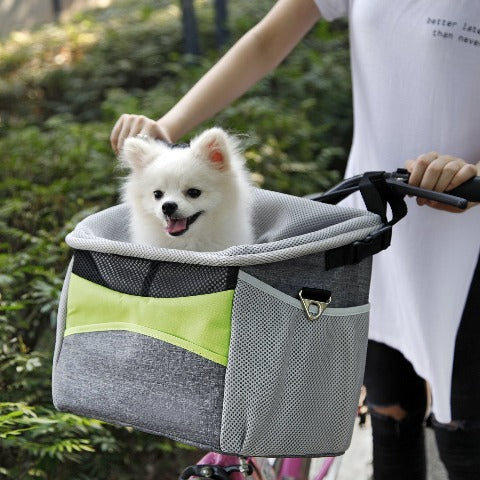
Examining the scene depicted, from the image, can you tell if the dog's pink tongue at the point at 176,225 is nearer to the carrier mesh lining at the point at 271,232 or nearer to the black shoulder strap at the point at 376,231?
the carrier mesh lining at the point at 271,232

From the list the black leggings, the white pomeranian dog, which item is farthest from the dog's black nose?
the black leggings

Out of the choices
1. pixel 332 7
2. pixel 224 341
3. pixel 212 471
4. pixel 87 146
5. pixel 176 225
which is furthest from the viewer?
pixel 87 146

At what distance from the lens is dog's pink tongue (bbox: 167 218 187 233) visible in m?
1.96

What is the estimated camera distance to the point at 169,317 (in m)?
1.47

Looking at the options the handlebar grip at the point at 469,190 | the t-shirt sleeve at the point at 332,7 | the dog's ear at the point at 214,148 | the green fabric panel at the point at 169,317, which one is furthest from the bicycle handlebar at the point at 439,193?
the t-shirt sleeve at the point at 332,7

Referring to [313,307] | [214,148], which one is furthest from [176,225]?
Result: [313,307]

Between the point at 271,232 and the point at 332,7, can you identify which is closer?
the point at 271,232

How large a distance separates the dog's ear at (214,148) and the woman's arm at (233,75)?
0.24ft

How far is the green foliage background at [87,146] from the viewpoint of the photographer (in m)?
2.86

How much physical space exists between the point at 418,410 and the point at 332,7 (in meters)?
1.24

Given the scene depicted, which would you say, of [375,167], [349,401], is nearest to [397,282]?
[375,167]

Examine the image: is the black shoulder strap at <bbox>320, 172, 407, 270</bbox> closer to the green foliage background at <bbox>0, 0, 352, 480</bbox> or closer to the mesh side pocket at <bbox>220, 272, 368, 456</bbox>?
the mesh side pocket at <bbox>220, 272, 368, 456</bbox>

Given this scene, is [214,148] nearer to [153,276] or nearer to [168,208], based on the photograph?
[168,208]

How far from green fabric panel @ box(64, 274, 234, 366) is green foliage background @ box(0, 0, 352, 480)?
867 millimetres
